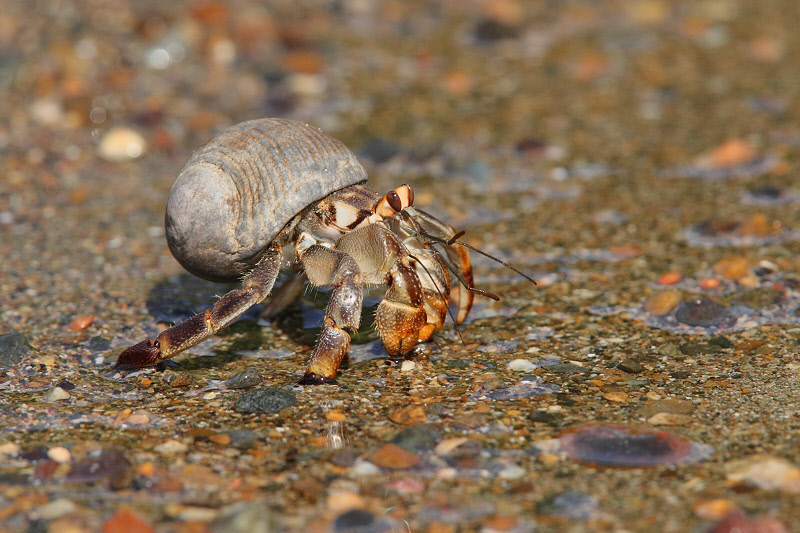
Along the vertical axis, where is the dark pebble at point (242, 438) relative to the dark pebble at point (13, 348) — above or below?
below

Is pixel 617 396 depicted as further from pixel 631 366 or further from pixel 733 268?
pixel 733 268

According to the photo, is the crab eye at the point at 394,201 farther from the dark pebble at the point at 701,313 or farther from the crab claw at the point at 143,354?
the dark pebble at the point at 701,313

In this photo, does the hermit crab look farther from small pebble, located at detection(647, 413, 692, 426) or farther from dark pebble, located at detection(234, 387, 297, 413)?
small pebble, located at detection(647, 413, 692, 426)

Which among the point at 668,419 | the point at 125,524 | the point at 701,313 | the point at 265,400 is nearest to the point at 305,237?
the point at 265,400

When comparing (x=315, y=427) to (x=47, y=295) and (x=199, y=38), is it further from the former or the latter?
(x=199, y=38)

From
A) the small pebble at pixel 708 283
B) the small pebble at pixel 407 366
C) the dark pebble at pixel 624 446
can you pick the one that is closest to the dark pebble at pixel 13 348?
the small pebble at pixel 407 366

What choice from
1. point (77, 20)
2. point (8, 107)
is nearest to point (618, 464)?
point (8, 107)
